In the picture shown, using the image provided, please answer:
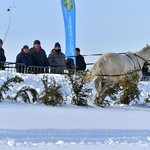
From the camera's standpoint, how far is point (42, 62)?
17453 millimetres

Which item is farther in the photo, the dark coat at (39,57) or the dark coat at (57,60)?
the dark coat at (57,60)

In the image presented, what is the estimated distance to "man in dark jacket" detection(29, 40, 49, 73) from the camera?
Result: 16.8 metres

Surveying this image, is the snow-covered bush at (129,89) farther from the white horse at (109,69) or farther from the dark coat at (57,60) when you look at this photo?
the dark coat at (57,60)

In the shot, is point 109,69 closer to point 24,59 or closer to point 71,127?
point 24,59

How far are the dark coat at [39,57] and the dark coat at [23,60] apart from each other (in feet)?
0.39

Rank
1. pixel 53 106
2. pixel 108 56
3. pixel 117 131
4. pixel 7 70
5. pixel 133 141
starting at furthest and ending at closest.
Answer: pixel 7 70, pixel 108 56, pixel 53 106, pixel 117 131, pixel 133 141

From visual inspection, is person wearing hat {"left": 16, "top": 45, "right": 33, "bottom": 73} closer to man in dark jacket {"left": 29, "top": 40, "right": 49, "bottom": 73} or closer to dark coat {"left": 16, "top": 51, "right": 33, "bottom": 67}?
dark coat {"left": 16, "top": 51, "right": 33, "bottom": 67}

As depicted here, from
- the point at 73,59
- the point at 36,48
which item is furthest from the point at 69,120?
the point at 73,59

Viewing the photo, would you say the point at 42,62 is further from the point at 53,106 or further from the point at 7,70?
the point at 53,106

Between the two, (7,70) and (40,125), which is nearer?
(40,125)

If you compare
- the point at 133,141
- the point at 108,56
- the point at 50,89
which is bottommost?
the point at 133,141

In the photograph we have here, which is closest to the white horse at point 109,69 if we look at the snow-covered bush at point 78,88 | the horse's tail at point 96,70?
the horse's tail at point 96,70

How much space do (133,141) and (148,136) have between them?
0.73m

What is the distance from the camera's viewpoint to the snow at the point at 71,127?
615cm
